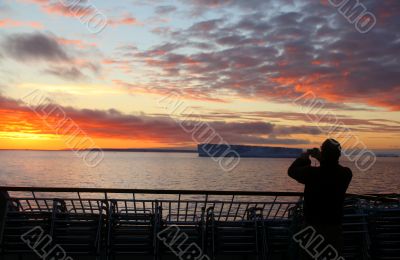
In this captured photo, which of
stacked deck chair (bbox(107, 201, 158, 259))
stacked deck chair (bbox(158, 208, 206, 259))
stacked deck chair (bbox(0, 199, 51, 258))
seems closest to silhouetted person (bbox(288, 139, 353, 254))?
stacked deck chair (bbox(158, 208, 206, 259))

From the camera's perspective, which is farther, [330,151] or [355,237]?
[355,237]

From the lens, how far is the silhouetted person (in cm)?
454

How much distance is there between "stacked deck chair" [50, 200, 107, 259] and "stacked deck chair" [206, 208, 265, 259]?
1.47m

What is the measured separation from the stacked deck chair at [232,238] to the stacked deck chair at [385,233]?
156cm

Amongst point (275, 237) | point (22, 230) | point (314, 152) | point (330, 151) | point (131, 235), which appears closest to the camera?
point (330, 151)

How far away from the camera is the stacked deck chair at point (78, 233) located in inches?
244

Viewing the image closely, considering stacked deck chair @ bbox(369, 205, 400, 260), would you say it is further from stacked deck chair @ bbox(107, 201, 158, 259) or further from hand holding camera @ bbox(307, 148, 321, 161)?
stacked deck chair @ bbox(107, 201, 158, 259)

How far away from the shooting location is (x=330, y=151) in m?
4.50

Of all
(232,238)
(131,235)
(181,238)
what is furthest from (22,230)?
(232,238)

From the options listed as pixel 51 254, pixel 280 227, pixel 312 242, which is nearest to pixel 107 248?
pixel 51 254

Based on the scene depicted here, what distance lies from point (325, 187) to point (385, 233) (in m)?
2.60

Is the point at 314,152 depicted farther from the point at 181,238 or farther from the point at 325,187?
the point at 181,238

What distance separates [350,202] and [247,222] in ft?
5.47

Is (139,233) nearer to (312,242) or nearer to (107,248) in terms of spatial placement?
(107,248)
